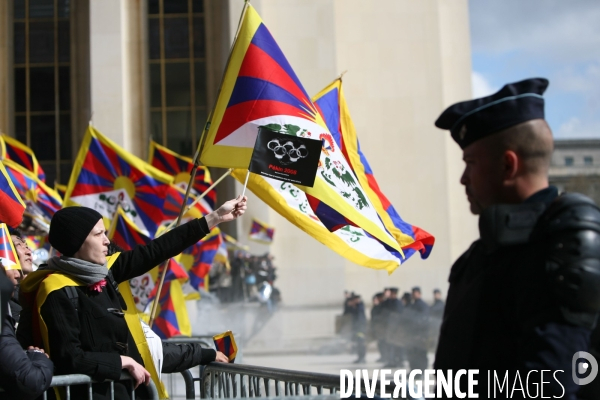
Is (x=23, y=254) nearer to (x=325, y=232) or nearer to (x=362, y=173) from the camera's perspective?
(x=325, y=232)

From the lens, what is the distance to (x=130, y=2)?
2698 centimetres

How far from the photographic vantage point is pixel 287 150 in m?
5.63

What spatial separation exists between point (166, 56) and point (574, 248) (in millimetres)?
26689

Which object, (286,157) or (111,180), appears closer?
(286,157)

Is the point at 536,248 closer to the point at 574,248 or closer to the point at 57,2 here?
the point at 574,248

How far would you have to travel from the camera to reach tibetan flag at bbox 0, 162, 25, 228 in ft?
20.6

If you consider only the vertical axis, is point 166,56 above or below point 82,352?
above

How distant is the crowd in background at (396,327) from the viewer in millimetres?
18562

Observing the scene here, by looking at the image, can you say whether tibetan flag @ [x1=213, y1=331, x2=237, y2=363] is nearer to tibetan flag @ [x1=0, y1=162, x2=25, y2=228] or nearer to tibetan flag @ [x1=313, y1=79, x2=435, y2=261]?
tibetan flag @ [x1=0, y1=162, x2=25, y2=228]

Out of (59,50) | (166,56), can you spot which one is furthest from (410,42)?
(59,50)

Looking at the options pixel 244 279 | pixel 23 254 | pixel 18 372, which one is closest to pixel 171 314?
pixel 23 254

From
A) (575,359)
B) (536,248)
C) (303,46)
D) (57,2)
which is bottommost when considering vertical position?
(575,359)

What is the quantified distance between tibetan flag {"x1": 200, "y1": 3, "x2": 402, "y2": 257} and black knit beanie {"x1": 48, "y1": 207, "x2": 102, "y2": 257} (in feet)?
6.59

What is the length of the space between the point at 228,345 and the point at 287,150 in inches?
50.1
